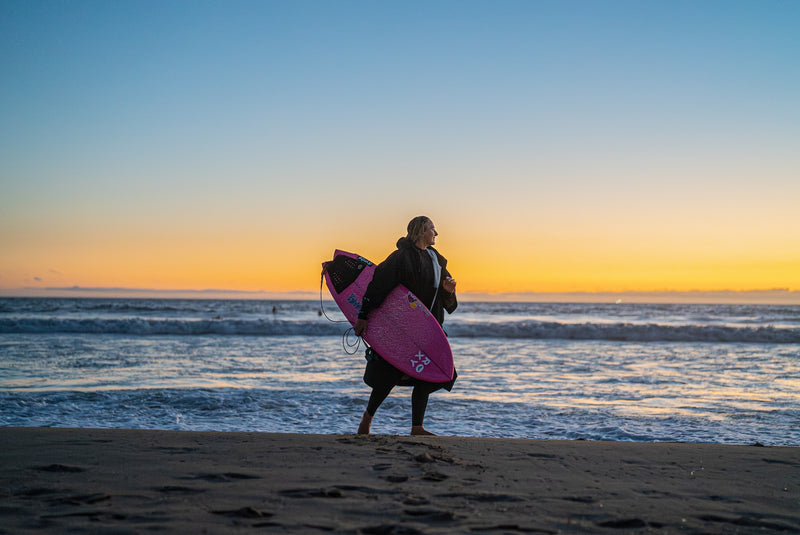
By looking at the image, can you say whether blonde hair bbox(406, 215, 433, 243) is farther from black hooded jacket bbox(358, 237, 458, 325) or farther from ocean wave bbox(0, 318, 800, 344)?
ocean wave bbox(0, 318, 800, 344)

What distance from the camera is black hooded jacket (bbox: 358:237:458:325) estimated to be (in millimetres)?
4590

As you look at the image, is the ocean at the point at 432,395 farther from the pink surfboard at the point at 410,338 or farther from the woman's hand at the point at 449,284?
the woman's hand at the point at 449,284

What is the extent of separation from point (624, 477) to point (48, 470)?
11.0 ft

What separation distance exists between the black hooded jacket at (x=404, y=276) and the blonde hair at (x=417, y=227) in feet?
0.16

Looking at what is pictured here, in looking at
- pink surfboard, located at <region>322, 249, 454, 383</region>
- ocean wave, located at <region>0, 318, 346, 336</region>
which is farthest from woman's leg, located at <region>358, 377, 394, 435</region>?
ocean wave, located at <region>0, 318, 346, 336</region>

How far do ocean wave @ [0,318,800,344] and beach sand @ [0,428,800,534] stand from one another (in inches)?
638

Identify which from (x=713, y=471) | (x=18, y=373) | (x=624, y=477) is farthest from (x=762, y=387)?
(x=18, y=373)

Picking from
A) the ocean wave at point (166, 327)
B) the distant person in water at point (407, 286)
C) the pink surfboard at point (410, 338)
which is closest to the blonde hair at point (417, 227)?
the distant person in water at point (407, 286)

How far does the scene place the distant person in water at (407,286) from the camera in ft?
15.1

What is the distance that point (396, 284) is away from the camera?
463cm

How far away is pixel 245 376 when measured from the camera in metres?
9.01

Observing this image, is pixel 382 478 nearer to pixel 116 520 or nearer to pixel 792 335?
pixel 116 520

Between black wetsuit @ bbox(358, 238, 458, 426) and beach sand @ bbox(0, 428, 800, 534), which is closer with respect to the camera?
beach sand @ bbox(0, 428, 800, 534)

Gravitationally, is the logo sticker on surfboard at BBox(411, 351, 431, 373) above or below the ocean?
above
